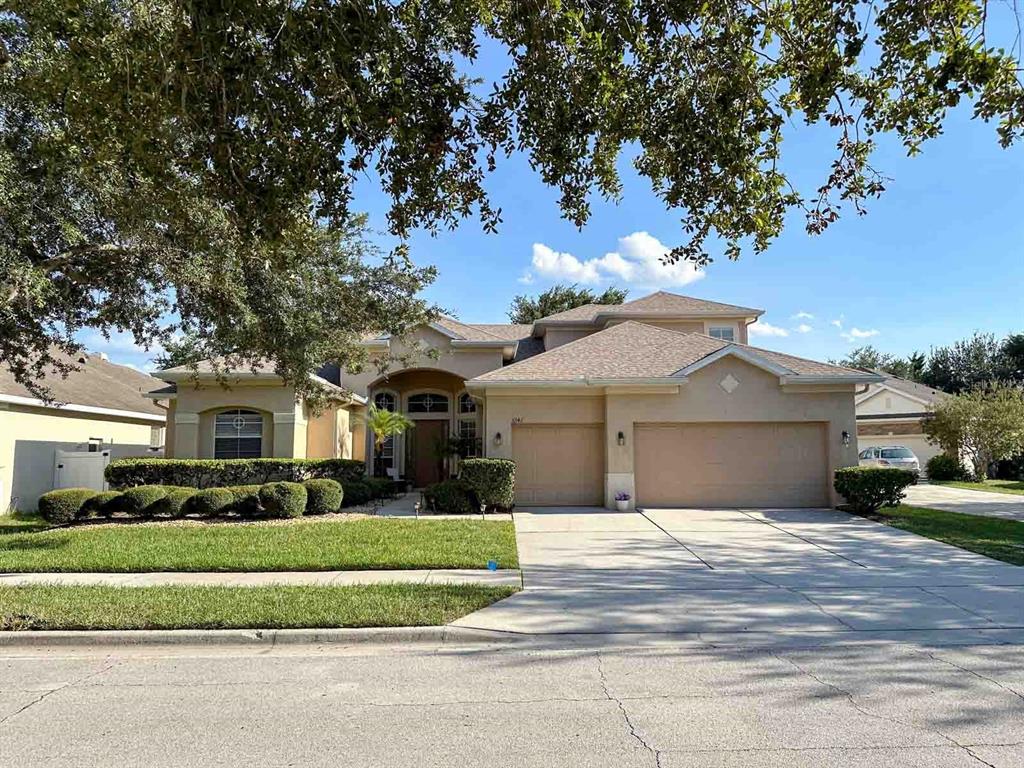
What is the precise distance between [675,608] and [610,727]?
11.1ft

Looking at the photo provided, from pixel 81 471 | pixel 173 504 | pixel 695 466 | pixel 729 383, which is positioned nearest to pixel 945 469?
pixel 729 383

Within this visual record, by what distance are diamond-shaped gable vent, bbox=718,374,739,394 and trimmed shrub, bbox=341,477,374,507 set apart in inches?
382

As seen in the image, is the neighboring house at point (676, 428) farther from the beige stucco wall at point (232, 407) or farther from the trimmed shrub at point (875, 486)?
the trimmed shrub at point (875, 486)

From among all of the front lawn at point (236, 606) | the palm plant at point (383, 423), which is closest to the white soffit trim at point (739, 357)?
the palm plant at point (383, 423)

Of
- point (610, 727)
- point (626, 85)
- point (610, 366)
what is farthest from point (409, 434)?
point (610, 727)

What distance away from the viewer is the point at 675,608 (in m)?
7.66

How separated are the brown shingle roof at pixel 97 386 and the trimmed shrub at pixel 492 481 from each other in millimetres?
11018

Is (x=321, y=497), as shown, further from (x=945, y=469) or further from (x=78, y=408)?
(x=945, y=469)

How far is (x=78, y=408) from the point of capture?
20547mm

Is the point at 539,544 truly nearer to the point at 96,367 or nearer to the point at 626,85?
the point at 626,85

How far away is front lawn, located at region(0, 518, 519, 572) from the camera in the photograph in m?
9.86

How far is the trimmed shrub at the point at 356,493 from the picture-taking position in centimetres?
1711

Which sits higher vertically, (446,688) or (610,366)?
(610,366)

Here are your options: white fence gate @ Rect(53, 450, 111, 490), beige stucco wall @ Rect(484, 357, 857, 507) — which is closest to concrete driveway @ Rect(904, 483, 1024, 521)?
beige stucco wall @ Rect(484, 357, 857, 507)
